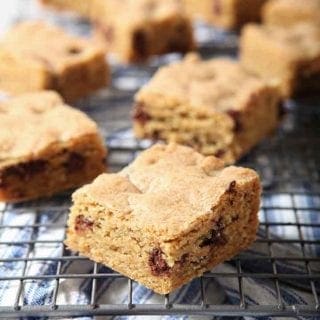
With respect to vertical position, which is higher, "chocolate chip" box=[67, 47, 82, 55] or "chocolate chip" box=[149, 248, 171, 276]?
"chocolate chip" box=[67, 47, 82, 55]

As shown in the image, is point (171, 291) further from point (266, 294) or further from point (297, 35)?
point (297, 35)

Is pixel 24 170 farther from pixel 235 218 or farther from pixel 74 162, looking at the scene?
pixel 235 218

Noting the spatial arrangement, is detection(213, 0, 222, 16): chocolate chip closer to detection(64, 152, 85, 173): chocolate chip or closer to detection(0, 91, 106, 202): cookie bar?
detection(0, 91, 106, 202): cookie bar

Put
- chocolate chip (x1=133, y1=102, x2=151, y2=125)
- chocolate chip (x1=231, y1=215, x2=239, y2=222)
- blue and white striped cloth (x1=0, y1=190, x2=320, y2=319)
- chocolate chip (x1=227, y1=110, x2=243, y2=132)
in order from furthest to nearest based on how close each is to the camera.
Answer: chocolate chip (x1=133, y1=102, x2=151, y2=125) < chocolate chip (x1=227, y1=110, x2=243, y2=132) < chocolate chip (x1=231, y1=215, x2=239, y2=222) < blue and white striped cloth (x1=0, y1=190, x2=320, y2=319)

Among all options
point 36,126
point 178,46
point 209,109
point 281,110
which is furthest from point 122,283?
point 178,46

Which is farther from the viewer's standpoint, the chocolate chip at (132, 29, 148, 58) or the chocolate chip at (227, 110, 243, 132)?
the chocolate chip at (132, 29, 148, 58)

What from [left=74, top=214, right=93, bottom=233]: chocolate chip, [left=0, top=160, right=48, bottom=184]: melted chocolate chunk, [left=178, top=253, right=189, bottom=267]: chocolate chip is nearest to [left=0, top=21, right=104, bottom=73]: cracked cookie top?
[left=0, top=160, right=48, bottom=184]: melted chocolate chunk

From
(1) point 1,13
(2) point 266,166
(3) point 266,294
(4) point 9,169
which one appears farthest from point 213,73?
(1) point 1,13
